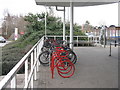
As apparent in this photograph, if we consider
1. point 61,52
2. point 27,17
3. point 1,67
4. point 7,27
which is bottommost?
point 1,67

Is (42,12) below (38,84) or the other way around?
the other way around

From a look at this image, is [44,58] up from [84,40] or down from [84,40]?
down

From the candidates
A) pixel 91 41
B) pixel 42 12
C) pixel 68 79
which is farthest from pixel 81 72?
pixel 42 12

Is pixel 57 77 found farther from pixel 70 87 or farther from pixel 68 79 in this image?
pixel 70 87

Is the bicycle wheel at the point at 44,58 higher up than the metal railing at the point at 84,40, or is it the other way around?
the metal railing at the point at 84,40

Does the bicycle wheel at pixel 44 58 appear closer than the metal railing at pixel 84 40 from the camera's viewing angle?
Yes

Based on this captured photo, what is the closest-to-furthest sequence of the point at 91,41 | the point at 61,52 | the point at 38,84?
the point at 38,84
the point at 61,52
the point at 91,41

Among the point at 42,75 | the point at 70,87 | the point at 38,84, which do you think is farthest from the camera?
the point at 42,75

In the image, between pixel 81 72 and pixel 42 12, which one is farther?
pixel 42 12

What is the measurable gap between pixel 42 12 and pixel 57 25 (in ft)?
9.39

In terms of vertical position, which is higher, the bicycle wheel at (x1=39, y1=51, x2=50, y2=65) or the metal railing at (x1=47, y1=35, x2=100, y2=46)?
the metal railing at (x1=47, y1=35, x2=100, y2=46)

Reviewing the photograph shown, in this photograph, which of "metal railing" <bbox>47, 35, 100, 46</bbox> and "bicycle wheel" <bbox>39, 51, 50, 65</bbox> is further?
"metal railing" <bbox>47, 35, 100, 46</bbox>

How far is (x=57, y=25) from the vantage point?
48.1 feet

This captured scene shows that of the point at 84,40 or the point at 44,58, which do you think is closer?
the point at 44,58
